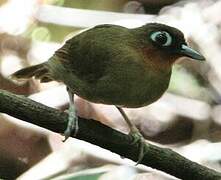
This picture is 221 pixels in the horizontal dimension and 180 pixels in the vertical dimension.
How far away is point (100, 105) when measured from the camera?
1.98 m

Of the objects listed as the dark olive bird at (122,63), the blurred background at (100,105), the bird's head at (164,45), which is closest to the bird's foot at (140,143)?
the dark olive bird at (122,63)

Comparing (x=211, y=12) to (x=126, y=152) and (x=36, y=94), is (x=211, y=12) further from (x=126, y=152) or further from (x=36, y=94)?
(x=126, y=152)

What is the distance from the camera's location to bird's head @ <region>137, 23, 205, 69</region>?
1.09m

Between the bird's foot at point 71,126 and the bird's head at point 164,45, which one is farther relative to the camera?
the bird's head at point 164,45

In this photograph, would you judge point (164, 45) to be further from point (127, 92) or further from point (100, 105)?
point (100, 105)

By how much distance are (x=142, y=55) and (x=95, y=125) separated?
182 millimetres

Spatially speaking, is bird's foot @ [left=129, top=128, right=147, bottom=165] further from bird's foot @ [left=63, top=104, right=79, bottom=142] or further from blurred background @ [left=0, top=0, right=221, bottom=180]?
blurred background @ [left=0, top=0, right=221, bottom=180]

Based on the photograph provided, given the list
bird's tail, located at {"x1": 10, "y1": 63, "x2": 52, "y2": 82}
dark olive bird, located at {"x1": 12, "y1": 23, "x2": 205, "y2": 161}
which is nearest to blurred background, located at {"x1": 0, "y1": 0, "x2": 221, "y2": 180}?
bird's tail, located at {"x1": 10, "y1": 63, "x2": 52, "y2": 82}

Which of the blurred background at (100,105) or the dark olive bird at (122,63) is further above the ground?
the dark olive bird at (122,63)

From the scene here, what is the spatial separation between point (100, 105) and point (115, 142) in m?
0.97

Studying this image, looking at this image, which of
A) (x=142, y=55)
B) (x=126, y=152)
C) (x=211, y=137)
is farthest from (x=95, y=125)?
(x=211, y=137)

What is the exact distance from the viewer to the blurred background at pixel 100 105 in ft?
6.31

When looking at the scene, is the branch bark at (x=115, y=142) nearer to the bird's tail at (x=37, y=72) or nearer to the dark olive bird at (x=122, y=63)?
the dark olive bird at (x=122, y=63)

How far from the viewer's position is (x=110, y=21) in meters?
2.18
